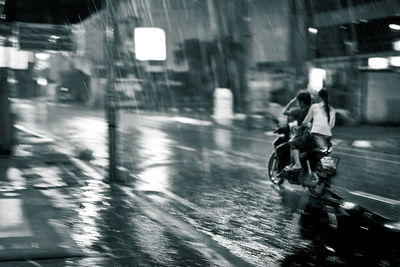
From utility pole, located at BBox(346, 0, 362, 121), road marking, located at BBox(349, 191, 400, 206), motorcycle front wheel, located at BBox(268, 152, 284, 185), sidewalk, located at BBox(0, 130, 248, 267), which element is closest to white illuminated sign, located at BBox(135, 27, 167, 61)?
sidewalk, located at BBox(0, 130, 248, 267)

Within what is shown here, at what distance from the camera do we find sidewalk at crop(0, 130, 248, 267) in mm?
5828

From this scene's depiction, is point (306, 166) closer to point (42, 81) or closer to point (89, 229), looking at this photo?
point (89, 229)

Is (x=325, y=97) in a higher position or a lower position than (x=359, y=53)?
lower

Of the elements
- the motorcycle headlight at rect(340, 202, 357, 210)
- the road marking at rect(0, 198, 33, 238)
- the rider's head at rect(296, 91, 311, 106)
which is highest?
the rider's head at rect(296, 91, 311, 106)

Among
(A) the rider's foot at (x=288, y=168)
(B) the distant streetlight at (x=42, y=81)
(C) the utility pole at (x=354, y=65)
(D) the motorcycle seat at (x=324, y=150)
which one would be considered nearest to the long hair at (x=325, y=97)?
(D) the motorcycle seat at (x=324, y=150)

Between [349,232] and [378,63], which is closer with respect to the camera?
[349,232]

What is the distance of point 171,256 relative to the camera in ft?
19.5

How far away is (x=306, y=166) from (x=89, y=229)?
4095 millimetres

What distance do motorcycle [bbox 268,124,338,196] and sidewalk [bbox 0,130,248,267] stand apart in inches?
86.6

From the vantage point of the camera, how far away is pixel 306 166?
948 centimetres

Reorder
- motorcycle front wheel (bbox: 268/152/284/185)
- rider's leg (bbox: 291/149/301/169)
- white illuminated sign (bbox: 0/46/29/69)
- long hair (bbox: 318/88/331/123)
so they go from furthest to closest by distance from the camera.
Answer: white illuminated sign (bbox: 0/46/29/69) → motorcycle front wheel (bbox: 268/152/284/185) → rider's leg (bbox: 291/149/301/169) → long hair (bbox: 318/88/331/123)

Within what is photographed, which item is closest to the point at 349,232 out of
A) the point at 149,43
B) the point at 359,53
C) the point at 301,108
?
the point at 301,108

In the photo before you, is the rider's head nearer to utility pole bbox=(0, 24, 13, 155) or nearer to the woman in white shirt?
the woman in white shirt

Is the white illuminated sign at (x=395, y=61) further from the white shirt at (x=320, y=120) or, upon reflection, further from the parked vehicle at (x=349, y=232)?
the parked vehicle at (x=349, y=232)
